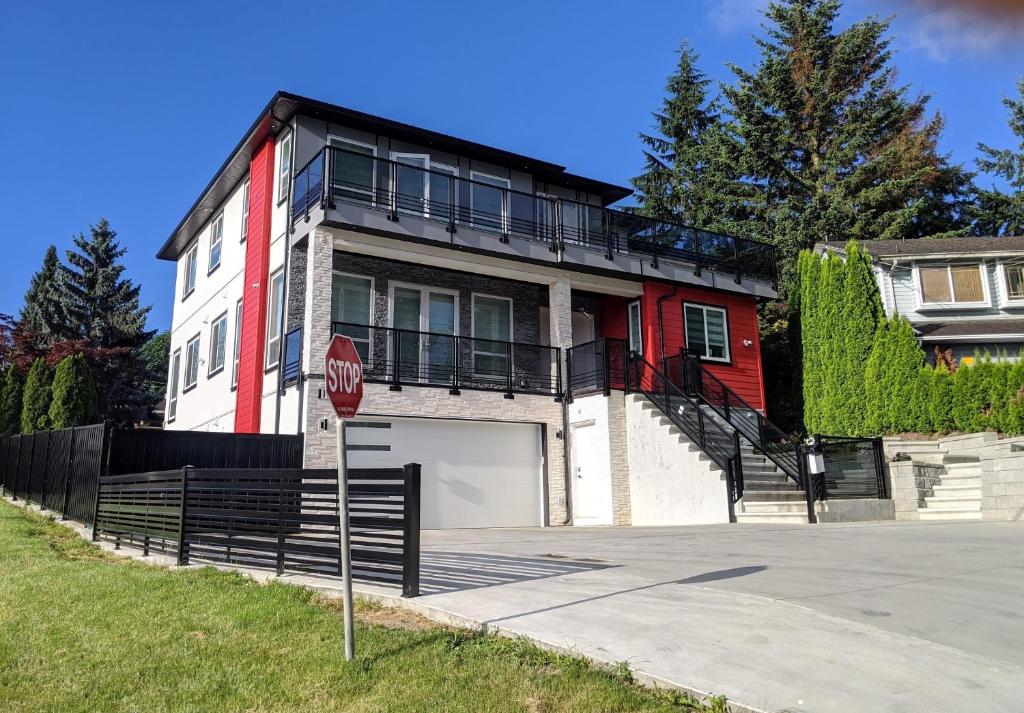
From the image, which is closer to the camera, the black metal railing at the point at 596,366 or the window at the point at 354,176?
the window at the point at 354,176

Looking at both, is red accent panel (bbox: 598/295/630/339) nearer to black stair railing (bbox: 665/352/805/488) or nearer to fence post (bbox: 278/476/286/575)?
black stair railing (bbox: 665/352/805/488)

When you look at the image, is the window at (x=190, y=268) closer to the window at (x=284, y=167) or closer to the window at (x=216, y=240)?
the window at (x=216, y=240)

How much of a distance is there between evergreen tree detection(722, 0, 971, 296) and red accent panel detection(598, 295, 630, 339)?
1388 cm

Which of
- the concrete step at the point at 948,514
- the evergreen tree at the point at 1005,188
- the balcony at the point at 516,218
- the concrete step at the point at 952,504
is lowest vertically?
the concrete step at the point at 948,514

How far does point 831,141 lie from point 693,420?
2335 centimetres

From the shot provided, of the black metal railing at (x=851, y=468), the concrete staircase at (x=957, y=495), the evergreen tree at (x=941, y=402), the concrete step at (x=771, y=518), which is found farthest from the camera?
the evergreen tree at (x=941, y=402)

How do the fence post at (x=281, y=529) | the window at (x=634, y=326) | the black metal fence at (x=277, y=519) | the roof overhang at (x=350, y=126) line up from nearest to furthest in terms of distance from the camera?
the black metal fence at (x=277, y=519) < the fence post at (x=281, y=529) < the roof overhang at (x=350, y=126) < the window at (x=634, y=326)

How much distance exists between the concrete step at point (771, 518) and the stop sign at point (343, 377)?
1064 cm

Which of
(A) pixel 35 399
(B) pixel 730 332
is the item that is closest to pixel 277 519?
(B) pixel 730 332

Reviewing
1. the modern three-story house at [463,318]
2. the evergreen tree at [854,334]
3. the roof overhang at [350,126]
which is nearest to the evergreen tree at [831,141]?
the evergreen tree at [854,334]

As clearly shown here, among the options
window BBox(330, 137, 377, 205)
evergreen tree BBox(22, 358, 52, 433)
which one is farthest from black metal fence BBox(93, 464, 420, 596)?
evergreen tree BBox(22, 358, 52, 433)

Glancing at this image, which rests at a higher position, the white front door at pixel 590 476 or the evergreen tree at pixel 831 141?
the evergreen tree at pixel 831 141

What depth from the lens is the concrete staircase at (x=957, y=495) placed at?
14.9m

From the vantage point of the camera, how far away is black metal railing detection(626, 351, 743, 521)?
563 inches
